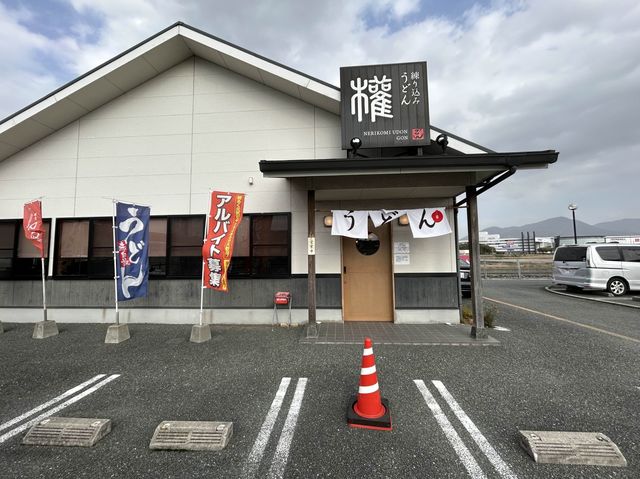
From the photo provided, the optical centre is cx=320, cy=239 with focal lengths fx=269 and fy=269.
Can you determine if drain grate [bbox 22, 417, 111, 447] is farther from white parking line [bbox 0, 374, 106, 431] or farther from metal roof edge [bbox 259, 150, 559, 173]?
metal roof edge [bbox 259, 150, 559, 173]

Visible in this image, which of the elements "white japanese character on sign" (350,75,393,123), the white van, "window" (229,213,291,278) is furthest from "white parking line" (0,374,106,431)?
the white van

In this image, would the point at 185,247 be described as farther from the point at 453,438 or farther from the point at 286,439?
the point at 453,438

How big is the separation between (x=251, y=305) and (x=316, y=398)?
3.55 m

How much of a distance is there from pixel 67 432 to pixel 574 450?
458 cm

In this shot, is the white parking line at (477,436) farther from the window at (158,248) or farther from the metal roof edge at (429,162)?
the window at (158,248)

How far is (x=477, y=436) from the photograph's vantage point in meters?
2.64

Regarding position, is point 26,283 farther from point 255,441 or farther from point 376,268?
point 376,268

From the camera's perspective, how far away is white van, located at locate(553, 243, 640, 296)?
32.8ft

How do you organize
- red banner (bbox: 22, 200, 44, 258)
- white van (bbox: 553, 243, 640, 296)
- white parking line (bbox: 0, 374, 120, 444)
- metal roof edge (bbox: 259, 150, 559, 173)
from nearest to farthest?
white parking line (bbox: 0, 374, 120, 444) < metal roof edge (bbox: 259, 150, 559, 173) < red banner (bbox: 22, 200, 44, 258) < white van (bbox: 553, 243, 640, 296)

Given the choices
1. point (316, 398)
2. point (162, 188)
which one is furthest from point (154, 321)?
point (316, 398)

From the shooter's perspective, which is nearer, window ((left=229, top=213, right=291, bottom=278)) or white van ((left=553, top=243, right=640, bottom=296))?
window ((left=229, top=213, right=291, bottom=278))

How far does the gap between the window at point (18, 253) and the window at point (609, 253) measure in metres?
18.1

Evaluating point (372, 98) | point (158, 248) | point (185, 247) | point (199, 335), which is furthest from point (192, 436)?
point (372, 98)

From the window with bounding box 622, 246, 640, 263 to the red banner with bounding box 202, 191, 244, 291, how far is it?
1388 centimetres
